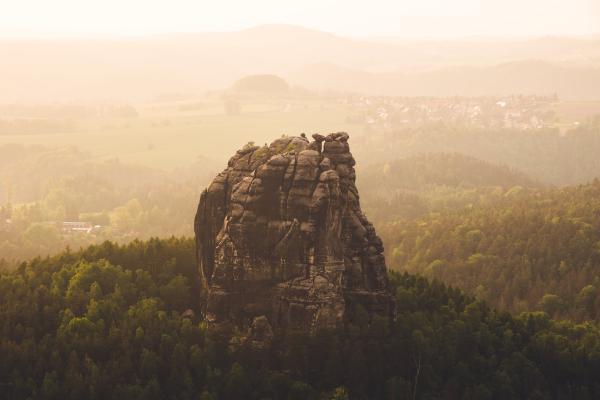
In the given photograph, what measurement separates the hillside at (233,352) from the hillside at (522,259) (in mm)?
42260

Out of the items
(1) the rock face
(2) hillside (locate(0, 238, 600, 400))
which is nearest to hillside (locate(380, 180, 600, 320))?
(2) hillside (locate(0, 238, 600, 400))

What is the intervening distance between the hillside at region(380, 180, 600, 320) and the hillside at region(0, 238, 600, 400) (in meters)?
42.3

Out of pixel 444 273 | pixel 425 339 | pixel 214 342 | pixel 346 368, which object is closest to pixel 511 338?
pixel 425 339

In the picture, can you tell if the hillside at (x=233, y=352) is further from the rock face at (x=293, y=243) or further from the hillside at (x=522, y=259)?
the hillside at (x=522, y=259)

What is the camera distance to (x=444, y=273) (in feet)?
564

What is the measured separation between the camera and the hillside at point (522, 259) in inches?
5960

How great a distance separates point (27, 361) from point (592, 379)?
58.1m

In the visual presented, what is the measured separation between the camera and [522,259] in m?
171

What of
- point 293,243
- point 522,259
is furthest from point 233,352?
point 522,259

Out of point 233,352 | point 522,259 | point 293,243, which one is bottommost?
point 522,259

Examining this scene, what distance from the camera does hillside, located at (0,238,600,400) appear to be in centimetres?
8706

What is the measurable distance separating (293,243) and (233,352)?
40.7 ft

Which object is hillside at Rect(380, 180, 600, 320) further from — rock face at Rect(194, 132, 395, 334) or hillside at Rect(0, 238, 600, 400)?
rock face at Rect(194, 132, 395, 334)

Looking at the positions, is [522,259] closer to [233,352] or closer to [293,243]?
[293,243]
